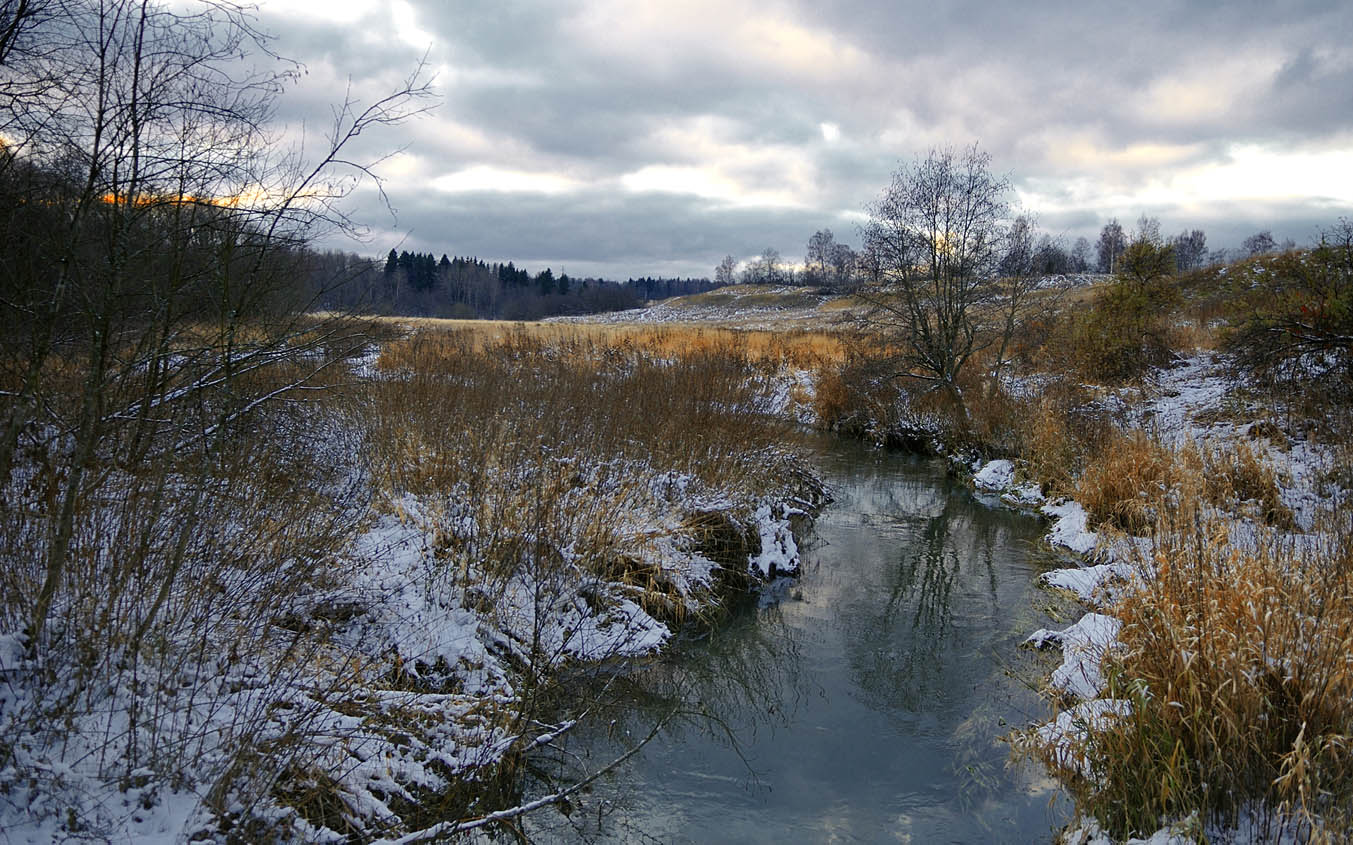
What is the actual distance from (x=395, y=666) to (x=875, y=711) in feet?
11.1

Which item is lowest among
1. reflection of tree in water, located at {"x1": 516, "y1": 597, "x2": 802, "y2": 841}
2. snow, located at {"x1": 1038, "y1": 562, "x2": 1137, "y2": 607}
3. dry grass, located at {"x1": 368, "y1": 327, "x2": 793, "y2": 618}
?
reflection of tree in water, located at {"x1": 516, "y1": 597, "x2": 802, "y2": 841}

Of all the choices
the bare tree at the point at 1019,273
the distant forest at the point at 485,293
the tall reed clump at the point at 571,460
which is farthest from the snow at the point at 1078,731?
the distant forest at the point at 485,293

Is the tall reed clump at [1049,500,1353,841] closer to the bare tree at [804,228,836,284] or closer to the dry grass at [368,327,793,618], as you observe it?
the dry grass at [368,327,793,618]

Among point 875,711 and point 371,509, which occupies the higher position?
point 371,509

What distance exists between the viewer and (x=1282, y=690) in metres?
3.38

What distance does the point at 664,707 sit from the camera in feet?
18.1

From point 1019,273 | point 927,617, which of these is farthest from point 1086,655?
point 1019,273

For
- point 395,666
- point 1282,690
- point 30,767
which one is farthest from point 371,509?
point 1282,690

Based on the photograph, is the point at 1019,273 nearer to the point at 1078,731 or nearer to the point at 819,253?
the point at 1078,731

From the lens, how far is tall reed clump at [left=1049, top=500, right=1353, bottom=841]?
313cm

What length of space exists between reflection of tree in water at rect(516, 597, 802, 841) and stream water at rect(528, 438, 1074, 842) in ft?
0.05

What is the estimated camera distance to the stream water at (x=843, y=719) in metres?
4.26

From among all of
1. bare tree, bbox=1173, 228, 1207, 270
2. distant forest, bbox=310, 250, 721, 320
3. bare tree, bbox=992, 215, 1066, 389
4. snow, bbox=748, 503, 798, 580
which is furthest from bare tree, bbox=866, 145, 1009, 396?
bare tree, bbox=1173, 228, 1207, 270

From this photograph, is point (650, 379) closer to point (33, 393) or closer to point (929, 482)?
point (929, 482)
